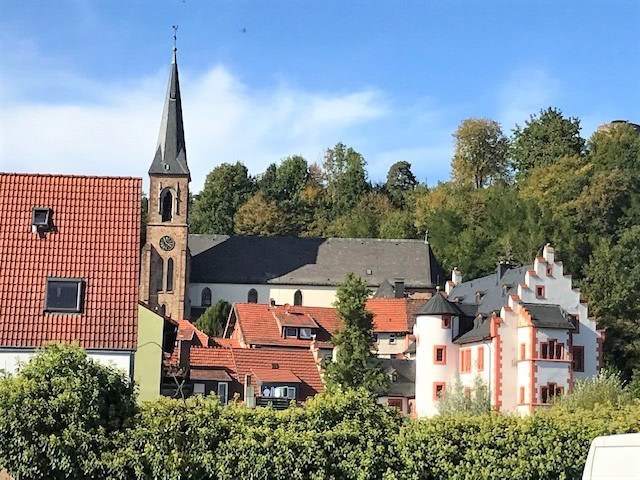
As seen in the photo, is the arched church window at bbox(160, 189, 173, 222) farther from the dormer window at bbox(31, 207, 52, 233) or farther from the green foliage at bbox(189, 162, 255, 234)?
the dormer window at bbox(31, 207, 52, 233)

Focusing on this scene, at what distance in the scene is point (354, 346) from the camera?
211ft

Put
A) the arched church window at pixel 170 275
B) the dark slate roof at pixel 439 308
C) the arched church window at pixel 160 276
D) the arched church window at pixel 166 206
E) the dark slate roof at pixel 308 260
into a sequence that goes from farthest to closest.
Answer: the dark slate roof at pixel 308 260 → the arched church window at pixel 166 206 → the arched church window at pixel 170 275 → the arched church window at pixel 160 276 → the dark slate roof at pixel 439 308

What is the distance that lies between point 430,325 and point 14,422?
4695 centimetres

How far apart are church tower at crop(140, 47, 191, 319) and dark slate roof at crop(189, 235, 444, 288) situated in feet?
16.3

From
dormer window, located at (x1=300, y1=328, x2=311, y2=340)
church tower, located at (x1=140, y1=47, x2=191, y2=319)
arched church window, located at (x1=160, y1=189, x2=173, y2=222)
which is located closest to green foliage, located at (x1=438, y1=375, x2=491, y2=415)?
dormer window, located at (x1=300, y1=328, x2=311, y2=340)

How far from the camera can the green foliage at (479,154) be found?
459 ft

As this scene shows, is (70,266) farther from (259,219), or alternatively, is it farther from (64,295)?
(259,219)

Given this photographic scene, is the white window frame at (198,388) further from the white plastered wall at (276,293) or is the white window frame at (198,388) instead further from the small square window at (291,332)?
the white plastered wall at (276,293)

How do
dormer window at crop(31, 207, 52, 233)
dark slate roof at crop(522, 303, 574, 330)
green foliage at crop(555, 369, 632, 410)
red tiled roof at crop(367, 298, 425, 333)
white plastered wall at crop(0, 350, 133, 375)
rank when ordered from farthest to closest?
red tiled roof at crop(367, 298, 425, 333) < dark slate roof at crop(522, 303, 574, 330) < green foliage at crop(555, 369, 632, 410) < dormer window at crop(31, 207, 52, 233) < white plastered wall at crop(0, 350, 133, 375)

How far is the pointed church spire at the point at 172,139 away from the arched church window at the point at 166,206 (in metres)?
2.14

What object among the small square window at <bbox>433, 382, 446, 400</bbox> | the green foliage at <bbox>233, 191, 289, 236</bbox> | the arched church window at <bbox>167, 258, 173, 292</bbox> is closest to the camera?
the small square window at <bbox>433, 382, 446, 400</bbox>

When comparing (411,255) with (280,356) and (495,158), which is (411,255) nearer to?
(495,158)

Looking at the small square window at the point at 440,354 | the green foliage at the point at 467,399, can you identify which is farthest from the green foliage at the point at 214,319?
the green foliage at the point at 467,399

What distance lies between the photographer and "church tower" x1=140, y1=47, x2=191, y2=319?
10562 centimetres
